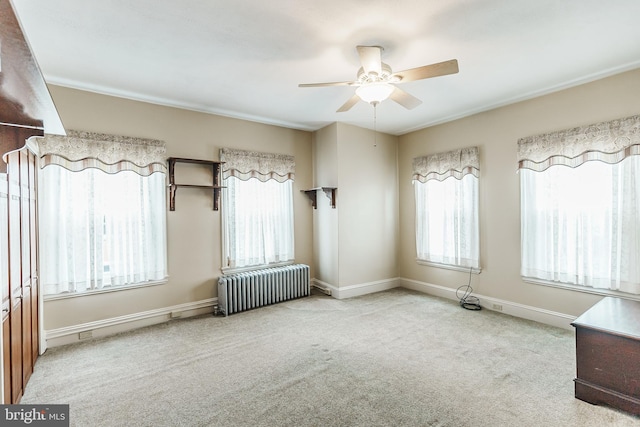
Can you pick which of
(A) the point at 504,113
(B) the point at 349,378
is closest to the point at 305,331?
(B) the point at 349,378

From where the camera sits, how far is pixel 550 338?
3082 mm

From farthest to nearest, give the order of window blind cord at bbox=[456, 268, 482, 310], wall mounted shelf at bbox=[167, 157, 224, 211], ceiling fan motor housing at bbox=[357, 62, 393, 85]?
1. window blind cord at bbox=[456, 268, 482, 310]
2. wall mounted shelf at bbox=[167, 157, 224, 211]
3. ceiling fan motor housing at bbox=[357, 62, 393, 85]

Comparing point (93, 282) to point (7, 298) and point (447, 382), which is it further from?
point (447, 382)

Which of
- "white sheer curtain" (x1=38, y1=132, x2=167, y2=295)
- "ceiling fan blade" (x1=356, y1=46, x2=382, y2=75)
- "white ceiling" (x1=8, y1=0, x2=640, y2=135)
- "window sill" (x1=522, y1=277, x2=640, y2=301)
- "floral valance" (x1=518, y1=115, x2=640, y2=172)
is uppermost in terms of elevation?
"white ceiling" (x1=8, y1=0, x2=640, y2=135)

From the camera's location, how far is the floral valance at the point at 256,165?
13.5 ft

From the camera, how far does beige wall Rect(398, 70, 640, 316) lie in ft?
10.1

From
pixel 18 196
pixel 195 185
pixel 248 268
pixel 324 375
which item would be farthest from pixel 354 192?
pixel 18 196

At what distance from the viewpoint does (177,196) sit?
379cm

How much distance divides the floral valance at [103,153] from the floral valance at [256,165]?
2.59 feet

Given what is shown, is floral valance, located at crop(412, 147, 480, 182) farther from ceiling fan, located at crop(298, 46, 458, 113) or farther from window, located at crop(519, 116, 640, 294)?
ceiling fan, located at crop(298, 46, 458, 113)

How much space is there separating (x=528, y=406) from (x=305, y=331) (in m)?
2.06

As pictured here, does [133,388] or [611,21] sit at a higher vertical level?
[611,21]

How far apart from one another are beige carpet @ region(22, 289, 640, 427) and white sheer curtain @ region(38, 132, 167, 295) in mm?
698

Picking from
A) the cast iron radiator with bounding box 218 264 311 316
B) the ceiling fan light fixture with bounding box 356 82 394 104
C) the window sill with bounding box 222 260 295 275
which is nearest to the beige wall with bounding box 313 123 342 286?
the cast iron radiator with bounding box 218 264 311 316
